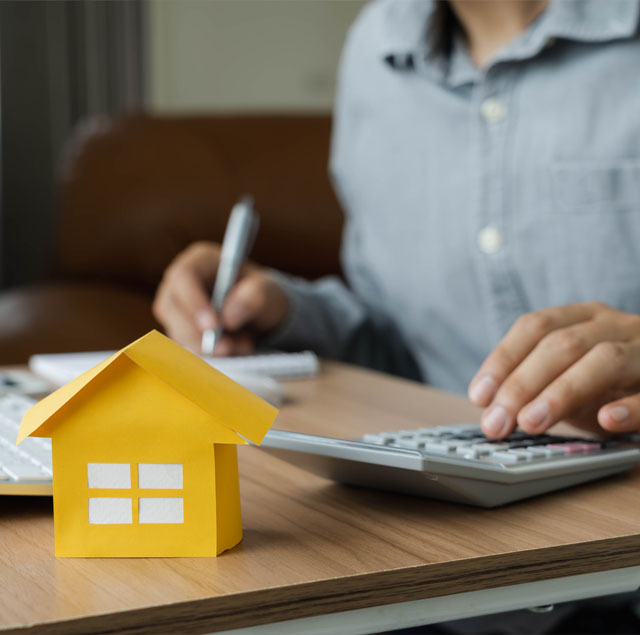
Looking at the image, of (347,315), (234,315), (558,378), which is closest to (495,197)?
(347,315)

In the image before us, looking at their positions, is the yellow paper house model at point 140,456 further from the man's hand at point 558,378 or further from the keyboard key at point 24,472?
the man's hand at point 558,378

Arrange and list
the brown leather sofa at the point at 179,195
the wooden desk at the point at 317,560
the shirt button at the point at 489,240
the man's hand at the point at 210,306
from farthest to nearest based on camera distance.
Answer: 1. the brown leather sofa at the point at 179,195
2. the shirt button at the point at 489,240
3. the man's hand at the point at 210,306
4. the wooden desk at the point at 317,560

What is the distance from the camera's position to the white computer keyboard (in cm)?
44

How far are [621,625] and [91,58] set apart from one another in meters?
2.11

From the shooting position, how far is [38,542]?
1.32ft

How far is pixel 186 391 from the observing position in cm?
37

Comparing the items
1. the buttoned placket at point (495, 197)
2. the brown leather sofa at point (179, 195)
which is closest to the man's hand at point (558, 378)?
the buttoned placket at point (495, 197)

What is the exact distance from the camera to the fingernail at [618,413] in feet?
1.73

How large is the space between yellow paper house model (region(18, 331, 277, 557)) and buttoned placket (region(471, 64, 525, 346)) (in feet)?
2.26

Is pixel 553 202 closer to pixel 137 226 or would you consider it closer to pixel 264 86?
pixel 137 226

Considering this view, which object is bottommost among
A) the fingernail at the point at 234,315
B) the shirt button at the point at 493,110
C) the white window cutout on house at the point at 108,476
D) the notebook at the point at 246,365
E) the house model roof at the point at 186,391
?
the notebook at the point at 246,365

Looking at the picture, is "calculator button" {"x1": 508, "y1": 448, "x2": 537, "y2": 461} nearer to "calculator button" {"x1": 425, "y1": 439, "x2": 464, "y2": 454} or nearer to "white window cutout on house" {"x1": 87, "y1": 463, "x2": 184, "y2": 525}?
"calculator button" {"x1": 425, "y1": 439, "x2": 464, "y2": 454}

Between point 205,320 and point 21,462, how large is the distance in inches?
17.2

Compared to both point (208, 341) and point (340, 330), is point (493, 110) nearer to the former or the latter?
point (340, 330)
